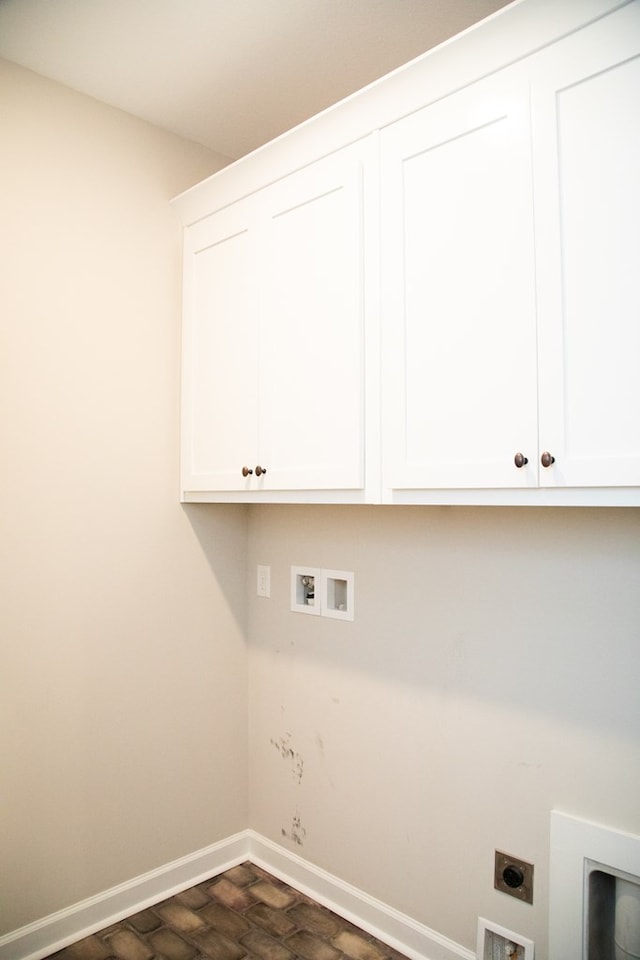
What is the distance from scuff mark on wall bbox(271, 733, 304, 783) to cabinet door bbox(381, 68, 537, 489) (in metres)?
1.20

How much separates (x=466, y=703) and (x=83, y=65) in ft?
7.07

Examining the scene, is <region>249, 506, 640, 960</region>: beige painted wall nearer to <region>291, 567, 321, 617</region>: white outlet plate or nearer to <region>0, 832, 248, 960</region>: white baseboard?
<region>291, 567, 321, 617</region>: white outlet plate

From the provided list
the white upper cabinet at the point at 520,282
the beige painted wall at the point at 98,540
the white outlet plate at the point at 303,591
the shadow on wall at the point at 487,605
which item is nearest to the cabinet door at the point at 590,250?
the white upper cabinet at the point at 520,282

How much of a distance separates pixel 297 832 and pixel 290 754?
26 cm

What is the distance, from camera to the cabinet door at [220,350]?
198cm

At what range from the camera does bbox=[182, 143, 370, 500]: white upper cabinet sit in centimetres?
168

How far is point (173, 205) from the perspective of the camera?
2.25 meters

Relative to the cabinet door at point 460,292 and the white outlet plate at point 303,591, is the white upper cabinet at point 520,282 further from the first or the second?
the white outlet plate at point 303,591

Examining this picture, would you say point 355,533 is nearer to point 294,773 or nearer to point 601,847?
point 294,773

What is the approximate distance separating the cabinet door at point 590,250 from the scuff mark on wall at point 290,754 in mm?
1470

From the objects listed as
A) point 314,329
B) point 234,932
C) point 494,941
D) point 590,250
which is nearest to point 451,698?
point 494,941

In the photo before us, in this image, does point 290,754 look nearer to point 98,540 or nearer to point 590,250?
point 98,540

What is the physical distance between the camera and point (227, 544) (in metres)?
2.43

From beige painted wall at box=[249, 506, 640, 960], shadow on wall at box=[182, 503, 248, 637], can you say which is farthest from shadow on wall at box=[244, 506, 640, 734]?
shadow on wall at box=[182, 503, 248, 637]
